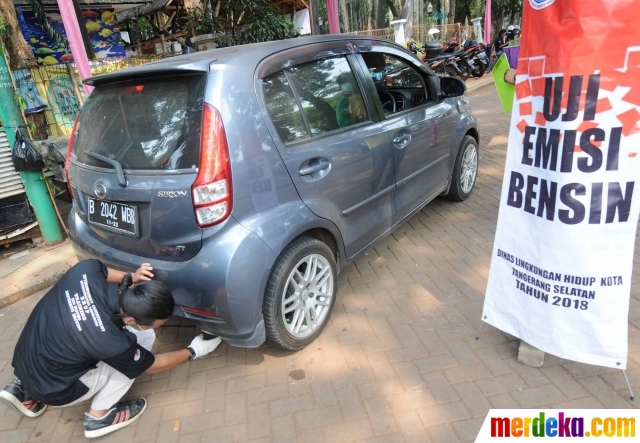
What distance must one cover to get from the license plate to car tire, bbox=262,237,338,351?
30.7 inches

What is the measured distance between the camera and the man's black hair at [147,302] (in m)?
1.96

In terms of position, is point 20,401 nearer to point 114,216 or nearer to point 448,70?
point 114,216

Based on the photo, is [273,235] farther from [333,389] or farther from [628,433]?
[628,433]

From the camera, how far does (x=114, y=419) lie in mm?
2232

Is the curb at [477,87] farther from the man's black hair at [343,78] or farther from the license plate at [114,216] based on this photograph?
the license plate at [114,216]

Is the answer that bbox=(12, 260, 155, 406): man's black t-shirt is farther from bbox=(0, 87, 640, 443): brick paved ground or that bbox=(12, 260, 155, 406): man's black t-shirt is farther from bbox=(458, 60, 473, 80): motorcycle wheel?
bbox=(458, 60, 473, 80): motorcycle wheel

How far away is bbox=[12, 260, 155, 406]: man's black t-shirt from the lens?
2.00 m

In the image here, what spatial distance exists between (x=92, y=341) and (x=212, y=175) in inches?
37.5

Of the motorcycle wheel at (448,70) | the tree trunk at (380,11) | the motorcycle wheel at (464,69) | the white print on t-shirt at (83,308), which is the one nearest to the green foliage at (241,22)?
the motorcycle wheel at (448,70)

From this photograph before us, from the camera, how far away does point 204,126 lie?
2045mm

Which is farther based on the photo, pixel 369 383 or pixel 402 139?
pixel 402 139

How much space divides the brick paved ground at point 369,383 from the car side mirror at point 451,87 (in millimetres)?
1661

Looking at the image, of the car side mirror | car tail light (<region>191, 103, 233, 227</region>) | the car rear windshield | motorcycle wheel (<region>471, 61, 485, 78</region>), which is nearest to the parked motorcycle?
motorcycle wheel (<region>471, 61, 485, 78</region>)

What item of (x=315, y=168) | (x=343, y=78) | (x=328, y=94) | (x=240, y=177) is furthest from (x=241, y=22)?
(x=240, y=177)
